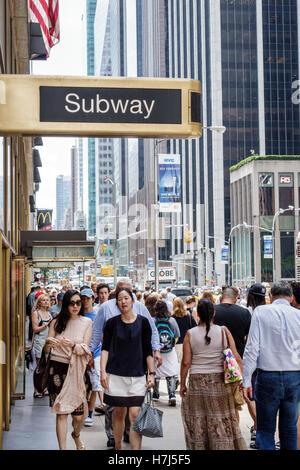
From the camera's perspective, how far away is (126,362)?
25.4 feet

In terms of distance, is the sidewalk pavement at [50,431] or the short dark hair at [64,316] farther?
the sidewalk pavement at [50,431]

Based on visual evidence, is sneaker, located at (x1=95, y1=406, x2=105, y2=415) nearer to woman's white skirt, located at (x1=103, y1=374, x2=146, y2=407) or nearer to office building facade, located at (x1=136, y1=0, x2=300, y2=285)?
woman's white skirt, located at (x1=103, y1=374, x2=146, y2=407)

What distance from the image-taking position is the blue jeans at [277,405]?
692 centimetres

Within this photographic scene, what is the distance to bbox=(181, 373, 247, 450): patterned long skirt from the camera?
737 centimetres

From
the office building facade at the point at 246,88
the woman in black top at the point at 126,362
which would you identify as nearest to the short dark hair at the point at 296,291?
the woman in black top at the point at 126,362

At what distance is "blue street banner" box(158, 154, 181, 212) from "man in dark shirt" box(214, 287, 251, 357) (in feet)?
93.7

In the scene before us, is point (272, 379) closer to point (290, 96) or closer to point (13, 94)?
point (13, 94)

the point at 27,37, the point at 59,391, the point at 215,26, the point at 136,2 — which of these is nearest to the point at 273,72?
the point at 215,26

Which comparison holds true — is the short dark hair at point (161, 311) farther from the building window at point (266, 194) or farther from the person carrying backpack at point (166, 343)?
the building window at point (266, 194)

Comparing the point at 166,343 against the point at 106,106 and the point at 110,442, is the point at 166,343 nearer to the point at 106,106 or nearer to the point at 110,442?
the point at 110,442

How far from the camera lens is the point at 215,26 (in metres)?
117

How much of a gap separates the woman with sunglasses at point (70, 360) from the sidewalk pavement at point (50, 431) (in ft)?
2.70
